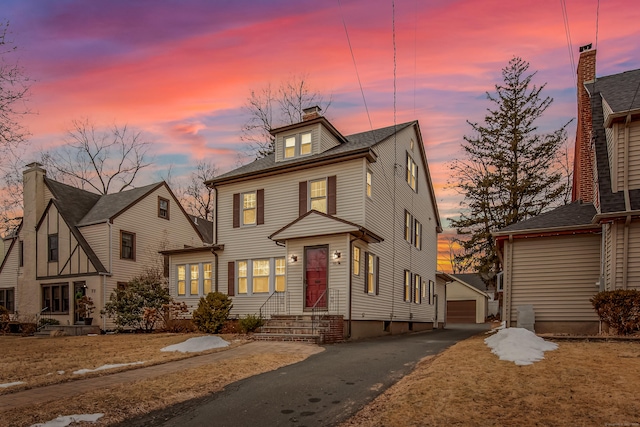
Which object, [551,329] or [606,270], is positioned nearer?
[606,270]

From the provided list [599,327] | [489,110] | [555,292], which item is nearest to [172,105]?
[555,292]

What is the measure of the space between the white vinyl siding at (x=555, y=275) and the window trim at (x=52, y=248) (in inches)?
956

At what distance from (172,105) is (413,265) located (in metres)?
15.1

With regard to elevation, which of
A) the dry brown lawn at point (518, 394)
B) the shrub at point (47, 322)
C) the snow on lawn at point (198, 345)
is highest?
the dry brown lawn at point (518, 394)

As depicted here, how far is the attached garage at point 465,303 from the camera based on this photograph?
3884 cm

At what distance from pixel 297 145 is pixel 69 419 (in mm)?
14536

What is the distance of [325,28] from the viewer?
506 inches

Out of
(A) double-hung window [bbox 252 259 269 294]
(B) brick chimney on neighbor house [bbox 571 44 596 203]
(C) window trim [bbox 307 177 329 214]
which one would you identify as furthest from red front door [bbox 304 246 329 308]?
(B) brick chimney on neighbor house [bbox 571 44 596 203]

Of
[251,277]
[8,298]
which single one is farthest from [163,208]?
[251,277]

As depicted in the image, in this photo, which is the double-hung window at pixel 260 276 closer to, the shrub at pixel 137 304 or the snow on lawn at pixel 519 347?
the shrub at pixel 137 304

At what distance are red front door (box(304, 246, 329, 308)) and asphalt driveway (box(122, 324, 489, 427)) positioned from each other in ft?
18.6

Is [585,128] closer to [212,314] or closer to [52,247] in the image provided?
[212,314]

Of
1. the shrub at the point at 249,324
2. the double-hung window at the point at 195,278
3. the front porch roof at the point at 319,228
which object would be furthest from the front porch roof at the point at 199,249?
the shrub at the point at 249,324

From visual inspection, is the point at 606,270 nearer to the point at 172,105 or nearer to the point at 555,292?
the point at 555,292
